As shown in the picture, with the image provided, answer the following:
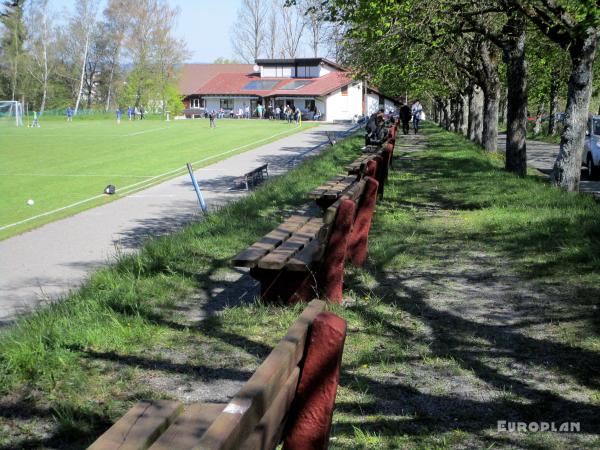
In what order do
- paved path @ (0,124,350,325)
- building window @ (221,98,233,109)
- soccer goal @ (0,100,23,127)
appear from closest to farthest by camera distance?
paved path @ (0,124,350,325) < soccer goal @ (0,100,23,127) < building window @ (221,98,233,109)

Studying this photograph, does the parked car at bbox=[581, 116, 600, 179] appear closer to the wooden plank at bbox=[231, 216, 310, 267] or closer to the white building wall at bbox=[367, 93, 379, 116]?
the wooden plank at bbox=[231, 216, 310, 267]

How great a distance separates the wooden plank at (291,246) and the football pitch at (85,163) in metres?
9.31

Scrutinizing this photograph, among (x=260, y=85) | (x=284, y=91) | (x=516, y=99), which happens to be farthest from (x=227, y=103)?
(x=516, y=99)

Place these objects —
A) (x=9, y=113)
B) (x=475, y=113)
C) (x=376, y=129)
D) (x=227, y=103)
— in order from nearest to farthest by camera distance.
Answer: (x=376, y=129) < (x=475, y=113) < (x=9, y=113) < (x=227, y=103)

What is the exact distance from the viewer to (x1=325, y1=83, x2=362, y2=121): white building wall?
299 ft

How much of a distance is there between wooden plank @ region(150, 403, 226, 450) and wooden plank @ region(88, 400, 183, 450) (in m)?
0.03

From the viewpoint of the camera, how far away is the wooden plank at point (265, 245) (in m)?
6.00

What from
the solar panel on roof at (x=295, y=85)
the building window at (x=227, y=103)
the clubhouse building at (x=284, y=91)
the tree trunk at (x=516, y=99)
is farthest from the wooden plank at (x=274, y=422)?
the building window at (x=227, y=103)

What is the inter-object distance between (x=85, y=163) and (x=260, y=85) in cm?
6806

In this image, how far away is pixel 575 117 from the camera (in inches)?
525

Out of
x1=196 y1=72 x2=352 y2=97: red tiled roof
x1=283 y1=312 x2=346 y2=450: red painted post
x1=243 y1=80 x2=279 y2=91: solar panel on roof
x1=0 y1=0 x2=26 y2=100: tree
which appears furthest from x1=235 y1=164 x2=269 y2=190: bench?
x1=0 y1=0 x2=26 y2=100: tree

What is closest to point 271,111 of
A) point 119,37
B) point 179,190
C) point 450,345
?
point 119,37

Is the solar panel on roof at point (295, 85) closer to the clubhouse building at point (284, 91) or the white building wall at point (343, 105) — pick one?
the clubhouse building at point (284, 91)

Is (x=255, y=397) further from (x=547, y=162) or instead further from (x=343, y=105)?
(x=343, y=105)
